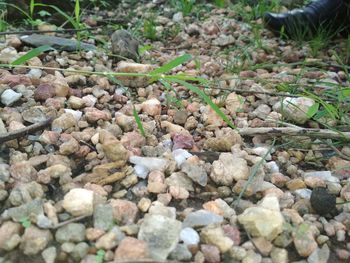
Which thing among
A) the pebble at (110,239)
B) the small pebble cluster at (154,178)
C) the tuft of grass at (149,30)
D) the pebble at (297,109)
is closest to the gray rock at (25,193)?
the small pebble cluster at (154,178)

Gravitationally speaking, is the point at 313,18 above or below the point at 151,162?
below

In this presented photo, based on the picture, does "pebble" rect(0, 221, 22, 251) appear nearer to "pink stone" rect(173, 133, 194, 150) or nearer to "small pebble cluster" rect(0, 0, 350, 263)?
"small pebble cluster" rect(0, 0, 350, 263)

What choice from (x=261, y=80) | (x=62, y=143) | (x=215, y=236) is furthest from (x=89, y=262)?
(x=261, y=80)

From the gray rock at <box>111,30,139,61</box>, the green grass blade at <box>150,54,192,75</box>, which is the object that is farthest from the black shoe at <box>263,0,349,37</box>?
the green grass blade at <box>150,54,192,75</box>

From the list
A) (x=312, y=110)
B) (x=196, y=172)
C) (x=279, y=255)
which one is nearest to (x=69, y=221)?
(x=196, y=172)

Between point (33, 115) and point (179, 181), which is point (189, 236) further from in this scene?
point (33, 115)

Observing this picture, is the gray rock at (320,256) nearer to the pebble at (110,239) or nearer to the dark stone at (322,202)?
the dark stone at (322,202)
